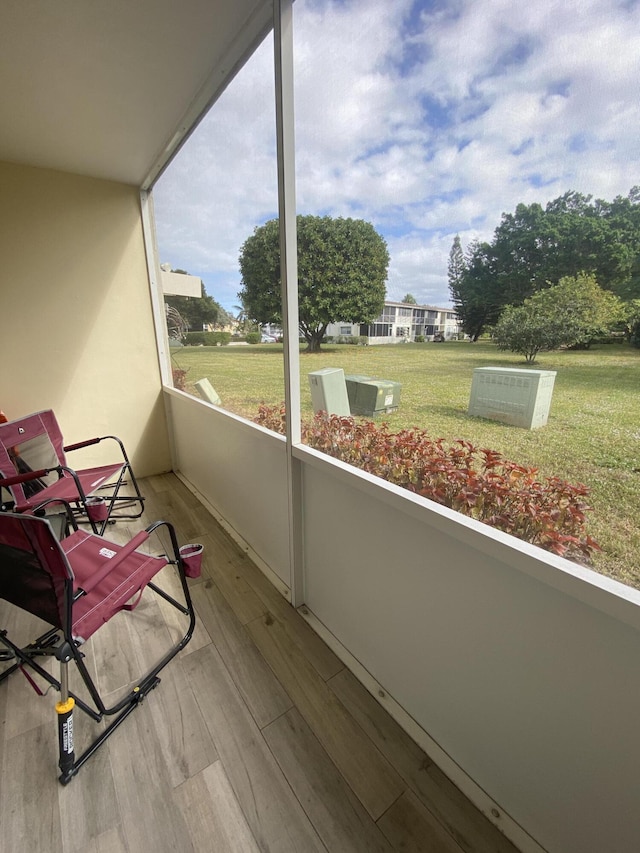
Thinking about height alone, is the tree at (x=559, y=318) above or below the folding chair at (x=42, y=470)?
above

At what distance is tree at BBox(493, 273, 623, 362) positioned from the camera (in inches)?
26.3

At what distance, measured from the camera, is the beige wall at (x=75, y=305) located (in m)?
2.39

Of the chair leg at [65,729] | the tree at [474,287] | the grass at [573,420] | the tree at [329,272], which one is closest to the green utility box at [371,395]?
the grass at [573,420]

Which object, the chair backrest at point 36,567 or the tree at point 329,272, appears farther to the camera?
the tree at point 329,272

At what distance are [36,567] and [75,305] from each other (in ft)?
7.93

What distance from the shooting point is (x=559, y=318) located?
73 cm

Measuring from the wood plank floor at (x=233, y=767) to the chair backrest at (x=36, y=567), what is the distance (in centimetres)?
54

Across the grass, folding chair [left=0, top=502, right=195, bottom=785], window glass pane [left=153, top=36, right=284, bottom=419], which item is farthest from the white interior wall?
the grass

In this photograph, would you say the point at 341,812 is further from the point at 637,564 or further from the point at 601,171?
the point at 601,171

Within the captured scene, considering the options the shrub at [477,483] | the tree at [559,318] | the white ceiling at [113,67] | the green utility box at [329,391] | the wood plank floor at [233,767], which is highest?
the white ceiling at [113,67]

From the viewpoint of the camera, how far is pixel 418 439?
112cm

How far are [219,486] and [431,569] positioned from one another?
71.8 inches

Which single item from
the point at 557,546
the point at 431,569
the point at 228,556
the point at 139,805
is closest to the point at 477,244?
the point at 557,546

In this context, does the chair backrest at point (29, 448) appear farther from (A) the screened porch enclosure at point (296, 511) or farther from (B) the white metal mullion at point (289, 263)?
(B) the white metal mullion at point (289, 263)
